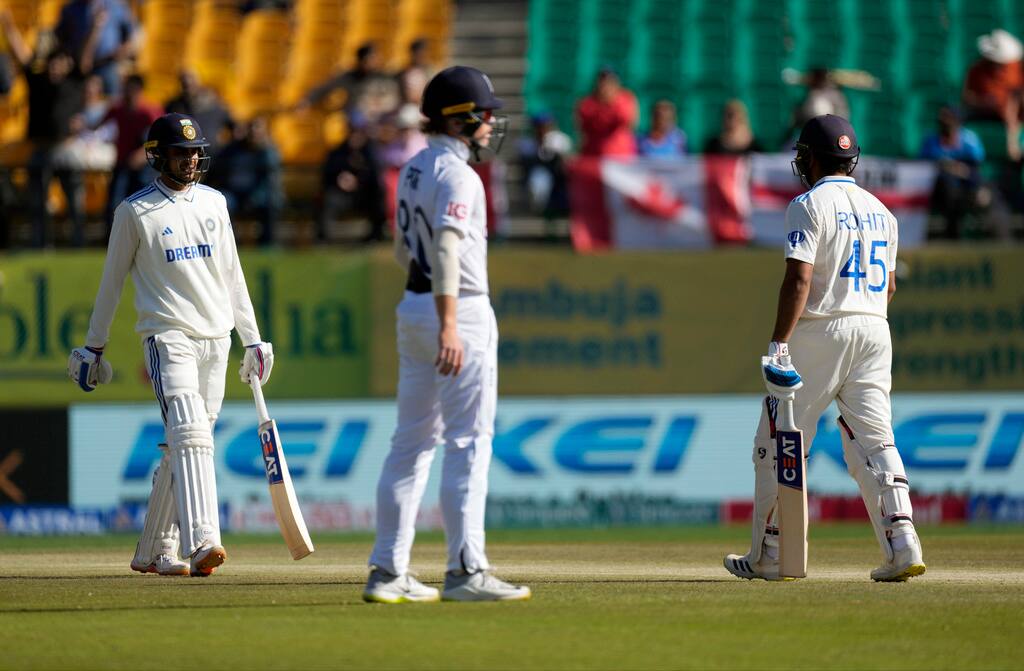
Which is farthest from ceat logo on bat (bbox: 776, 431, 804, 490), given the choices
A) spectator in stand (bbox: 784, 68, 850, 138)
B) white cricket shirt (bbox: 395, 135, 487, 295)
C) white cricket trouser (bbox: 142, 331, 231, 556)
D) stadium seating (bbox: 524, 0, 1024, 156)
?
stadium seating (bbox: 524, 0, 1024, 156)

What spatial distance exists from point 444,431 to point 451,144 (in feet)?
4.16

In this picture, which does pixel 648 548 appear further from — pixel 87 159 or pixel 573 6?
pixel 573 6

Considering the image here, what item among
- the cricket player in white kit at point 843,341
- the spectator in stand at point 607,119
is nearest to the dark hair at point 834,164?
the cricket player in white kit at point 843,341

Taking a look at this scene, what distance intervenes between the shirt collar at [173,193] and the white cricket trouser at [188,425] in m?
0.73

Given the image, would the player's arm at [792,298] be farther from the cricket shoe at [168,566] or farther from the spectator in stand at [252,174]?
the spectator in stand at [252,174]

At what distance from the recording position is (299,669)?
6316 millimetres

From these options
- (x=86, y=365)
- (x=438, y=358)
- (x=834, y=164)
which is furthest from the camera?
(x=86, y=365)

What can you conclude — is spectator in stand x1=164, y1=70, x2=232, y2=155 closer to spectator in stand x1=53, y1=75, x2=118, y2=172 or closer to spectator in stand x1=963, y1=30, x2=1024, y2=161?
spectator in stand x1=53, y1=75, x2=118, y2=172

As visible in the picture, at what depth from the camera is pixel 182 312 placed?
9.11 metres

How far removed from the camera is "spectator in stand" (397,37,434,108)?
58.7ft

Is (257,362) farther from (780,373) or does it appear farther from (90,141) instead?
(90,141)

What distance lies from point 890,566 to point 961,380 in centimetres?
847

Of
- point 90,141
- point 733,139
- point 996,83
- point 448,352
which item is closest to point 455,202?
point 448,352

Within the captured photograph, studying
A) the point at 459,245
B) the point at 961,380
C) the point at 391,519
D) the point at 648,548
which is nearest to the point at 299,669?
the point at 391,519
